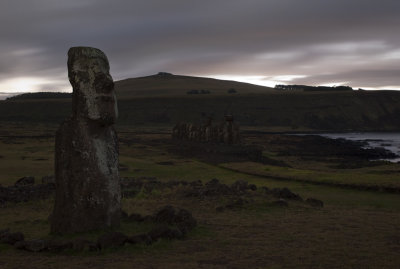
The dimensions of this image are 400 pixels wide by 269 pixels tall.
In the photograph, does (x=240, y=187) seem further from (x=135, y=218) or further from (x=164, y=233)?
(x=164, y=233)

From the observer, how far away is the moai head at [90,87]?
39.0 feet

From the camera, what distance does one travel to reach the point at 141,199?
60.2 ft

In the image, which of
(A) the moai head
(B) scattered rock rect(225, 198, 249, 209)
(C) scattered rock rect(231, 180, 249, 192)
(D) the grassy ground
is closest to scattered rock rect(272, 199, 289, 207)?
(D) the grassy ground

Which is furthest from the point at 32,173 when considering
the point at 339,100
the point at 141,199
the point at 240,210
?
the point at 339,100

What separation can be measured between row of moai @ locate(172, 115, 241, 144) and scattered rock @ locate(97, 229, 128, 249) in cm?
3880

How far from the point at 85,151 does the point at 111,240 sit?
8.06 feet

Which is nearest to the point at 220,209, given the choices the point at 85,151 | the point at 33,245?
the point at 85,151

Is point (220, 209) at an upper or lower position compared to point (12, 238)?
lower

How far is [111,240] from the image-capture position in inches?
418

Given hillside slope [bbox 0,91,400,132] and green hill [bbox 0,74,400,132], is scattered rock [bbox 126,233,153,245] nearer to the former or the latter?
green hill [bbox 0,74,400,132]

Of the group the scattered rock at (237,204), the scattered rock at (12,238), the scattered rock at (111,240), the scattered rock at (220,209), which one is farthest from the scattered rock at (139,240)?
the scattered rock at (237,204)

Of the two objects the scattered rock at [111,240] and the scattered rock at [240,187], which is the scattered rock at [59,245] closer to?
the scattered rock at [111,240]

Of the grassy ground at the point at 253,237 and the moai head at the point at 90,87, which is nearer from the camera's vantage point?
the grassy ground at the point at 253,237

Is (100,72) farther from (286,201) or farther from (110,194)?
(286,201)
